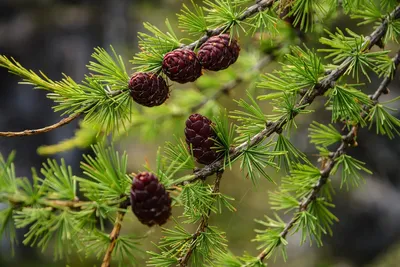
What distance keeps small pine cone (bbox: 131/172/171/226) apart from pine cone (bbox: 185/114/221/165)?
71 mm

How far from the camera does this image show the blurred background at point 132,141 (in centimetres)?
182

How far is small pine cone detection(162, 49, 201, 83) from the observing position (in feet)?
1.46

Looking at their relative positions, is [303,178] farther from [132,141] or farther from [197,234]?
[132,141]

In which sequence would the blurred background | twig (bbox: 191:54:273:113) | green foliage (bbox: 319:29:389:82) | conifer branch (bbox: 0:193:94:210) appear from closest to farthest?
conifer branch (bbox: 0:193:94:210)
green foliage (bbox: 319:29:389:82)
twig (bbox: 191:54:273:113)
the blurred background

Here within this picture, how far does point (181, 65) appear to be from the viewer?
17.5 inches

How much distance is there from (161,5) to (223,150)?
2.63 metres

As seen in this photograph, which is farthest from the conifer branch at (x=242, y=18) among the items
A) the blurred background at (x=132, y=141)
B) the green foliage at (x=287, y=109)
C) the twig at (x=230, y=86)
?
the blurred background at (x=132, y=141)

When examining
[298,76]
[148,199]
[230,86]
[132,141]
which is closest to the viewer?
[148,199]

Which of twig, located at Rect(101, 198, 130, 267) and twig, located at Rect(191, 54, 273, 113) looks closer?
twig, located at Rect(101, 198, 130, 267)

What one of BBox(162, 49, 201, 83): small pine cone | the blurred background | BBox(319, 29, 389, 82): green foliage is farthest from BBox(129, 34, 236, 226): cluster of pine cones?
the blurred background

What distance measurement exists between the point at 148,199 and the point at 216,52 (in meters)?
0.17

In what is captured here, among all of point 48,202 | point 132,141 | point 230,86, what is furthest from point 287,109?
point 132,141

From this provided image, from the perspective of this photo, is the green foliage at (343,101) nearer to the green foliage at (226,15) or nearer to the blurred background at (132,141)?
the green foliage at (226,15)

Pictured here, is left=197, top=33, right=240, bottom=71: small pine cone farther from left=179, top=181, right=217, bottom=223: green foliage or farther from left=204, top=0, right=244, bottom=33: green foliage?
left=179, top=181, right=217, bottom=223: green foliage
